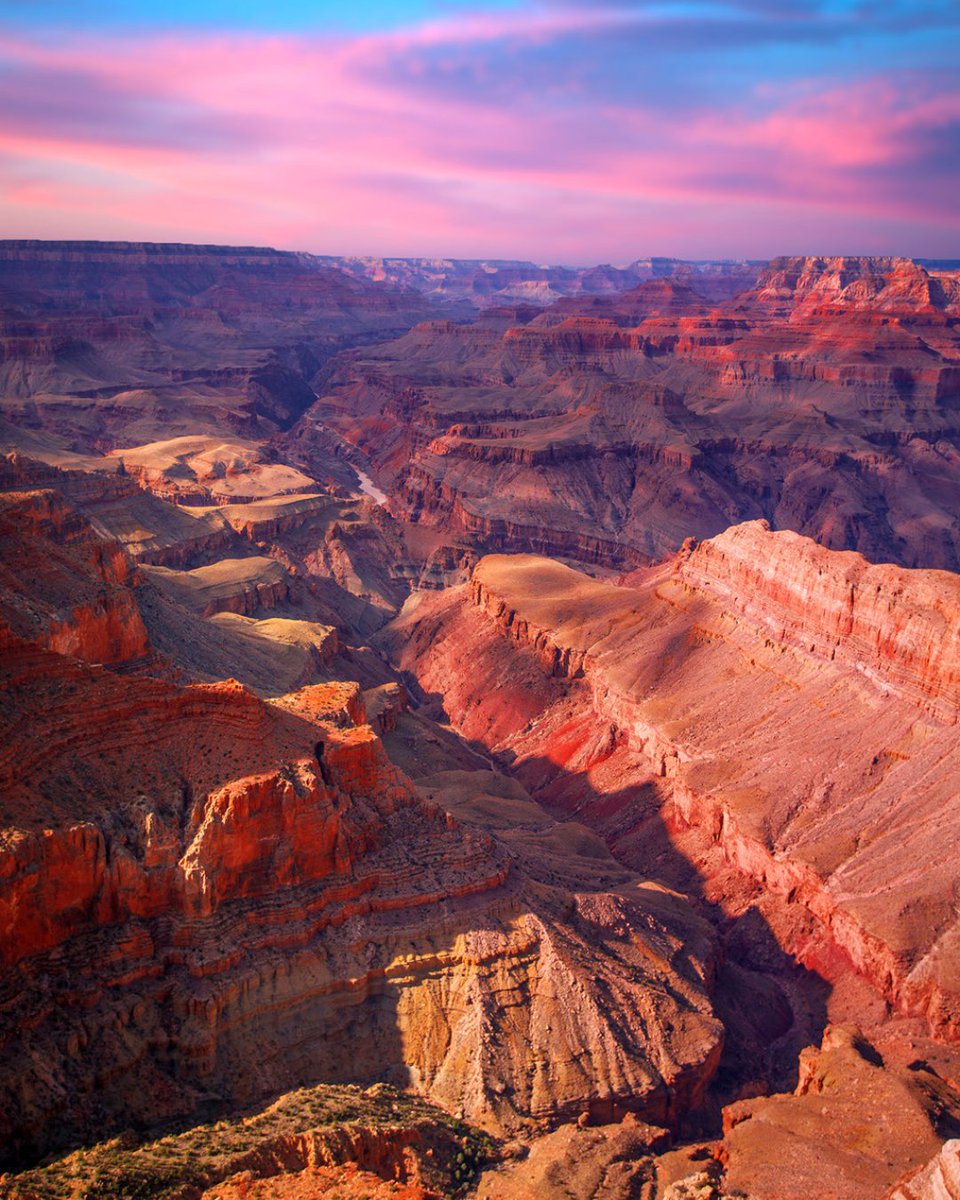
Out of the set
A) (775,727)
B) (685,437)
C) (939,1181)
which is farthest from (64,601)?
(685,437)

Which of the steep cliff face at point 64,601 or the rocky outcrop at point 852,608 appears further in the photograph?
the rocky outcrop at point 852,608

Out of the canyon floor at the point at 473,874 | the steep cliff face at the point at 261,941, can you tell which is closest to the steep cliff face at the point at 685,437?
the canyon floor at the point at 473,874

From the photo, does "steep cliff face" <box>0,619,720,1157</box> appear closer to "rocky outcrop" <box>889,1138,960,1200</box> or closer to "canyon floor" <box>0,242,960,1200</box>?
"canyon floor" <box>0,242,960,1200</box>

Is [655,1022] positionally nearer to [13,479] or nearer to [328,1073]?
[328,1073]

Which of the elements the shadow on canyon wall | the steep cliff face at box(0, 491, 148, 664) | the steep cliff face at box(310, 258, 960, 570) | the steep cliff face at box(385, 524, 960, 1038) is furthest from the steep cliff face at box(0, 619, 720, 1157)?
the steep cliff face at box(310, 258, 960, 570)

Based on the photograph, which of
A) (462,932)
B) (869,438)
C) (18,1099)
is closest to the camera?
(18,1099)

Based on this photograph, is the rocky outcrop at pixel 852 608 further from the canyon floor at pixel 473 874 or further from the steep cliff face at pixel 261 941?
the steep cliff face at pixel 261 941

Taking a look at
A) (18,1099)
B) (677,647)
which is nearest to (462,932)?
(18,1099)

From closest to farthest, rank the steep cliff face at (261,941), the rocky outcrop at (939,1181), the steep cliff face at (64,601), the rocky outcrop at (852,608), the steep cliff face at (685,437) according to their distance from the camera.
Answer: the rocky outcrop at (939,1181)
the steep cliff face at (261,941)
the steep cliff face at (64,601)
the rocky outcrop at (852,608)
the steep cliff face at (685,437)

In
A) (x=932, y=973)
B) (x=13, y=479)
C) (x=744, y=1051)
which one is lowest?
(x=744, y=1051)
